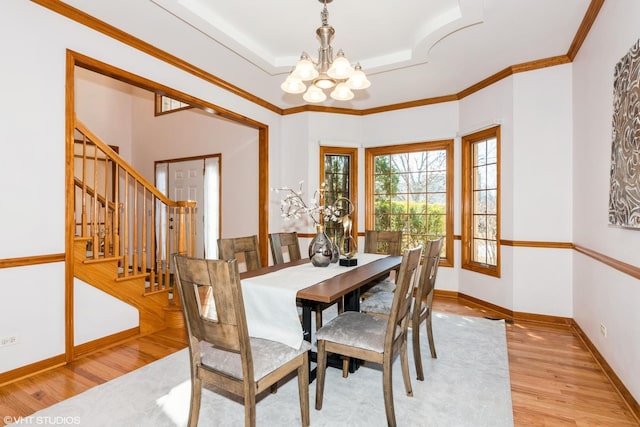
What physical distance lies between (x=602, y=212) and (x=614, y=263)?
50 centimetres

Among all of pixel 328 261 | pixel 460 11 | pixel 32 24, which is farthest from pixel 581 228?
pixel 32 24

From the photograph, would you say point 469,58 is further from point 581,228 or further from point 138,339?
point 138,339

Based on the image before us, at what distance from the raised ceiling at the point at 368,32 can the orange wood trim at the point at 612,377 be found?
273 centimetres

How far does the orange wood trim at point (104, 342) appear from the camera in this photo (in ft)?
9.28

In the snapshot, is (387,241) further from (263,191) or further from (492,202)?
(263,191)

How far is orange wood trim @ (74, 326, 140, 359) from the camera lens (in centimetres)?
283

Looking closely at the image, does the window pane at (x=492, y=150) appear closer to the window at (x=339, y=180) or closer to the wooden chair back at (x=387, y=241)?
the wooden chair back at (x=387, y=241)

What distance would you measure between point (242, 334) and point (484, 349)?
2.35 metres

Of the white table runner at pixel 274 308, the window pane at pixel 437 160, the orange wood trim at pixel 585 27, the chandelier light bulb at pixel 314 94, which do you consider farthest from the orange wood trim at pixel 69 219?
the window pane at pixel 437 160

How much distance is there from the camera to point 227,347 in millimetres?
1623

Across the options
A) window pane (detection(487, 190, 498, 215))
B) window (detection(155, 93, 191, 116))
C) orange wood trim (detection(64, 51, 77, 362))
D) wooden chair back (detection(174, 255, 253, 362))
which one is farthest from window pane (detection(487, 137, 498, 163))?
window (detection(155, 93, 191, 116))

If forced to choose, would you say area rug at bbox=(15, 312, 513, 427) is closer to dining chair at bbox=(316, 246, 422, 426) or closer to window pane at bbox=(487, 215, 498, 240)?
dining chair at bbox=(316, 246, 422, 426)

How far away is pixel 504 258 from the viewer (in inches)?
156

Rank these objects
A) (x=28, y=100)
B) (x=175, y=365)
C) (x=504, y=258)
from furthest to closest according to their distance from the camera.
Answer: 1. (x=504, y=258)
2. (x=175, y=365)
3. (x=28, y=100)
